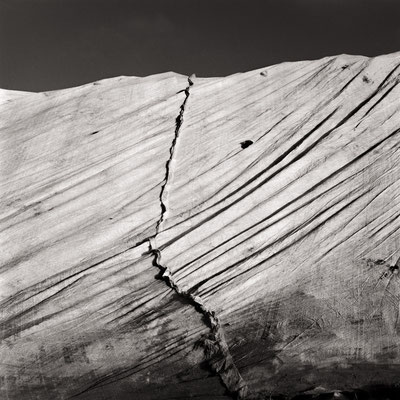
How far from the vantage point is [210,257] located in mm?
5262

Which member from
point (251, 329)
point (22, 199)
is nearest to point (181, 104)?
point (22, 199)

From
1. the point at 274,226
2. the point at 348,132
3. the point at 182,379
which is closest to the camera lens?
the point at 182,379

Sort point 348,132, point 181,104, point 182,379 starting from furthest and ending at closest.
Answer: point 181,104
point 348,132
point 182,379

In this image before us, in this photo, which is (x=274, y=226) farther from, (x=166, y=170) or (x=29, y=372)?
(x=29, y=372)

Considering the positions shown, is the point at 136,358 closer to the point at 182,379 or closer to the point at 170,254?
the point at 182,379

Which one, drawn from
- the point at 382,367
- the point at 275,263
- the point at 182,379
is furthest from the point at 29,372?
the point at 382,367

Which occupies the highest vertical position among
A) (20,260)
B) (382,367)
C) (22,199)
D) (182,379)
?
(22,199)

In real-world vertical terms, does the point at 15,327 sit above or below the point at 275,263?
above

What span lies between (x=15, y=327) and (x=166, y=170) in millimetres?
1669

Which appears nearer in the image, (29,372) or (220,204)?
(29,372)

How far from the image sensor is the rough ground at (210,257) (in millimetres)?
5074

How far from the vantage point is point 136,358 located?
5062 mm

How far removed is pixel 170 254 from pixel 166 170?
2.53 ft

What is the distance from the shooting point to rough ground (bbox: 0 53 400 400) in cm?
507
